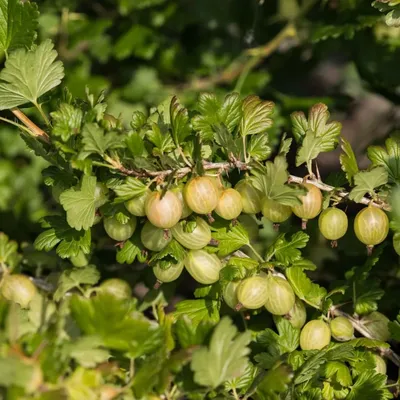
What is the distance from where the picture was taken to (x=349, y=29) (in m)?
1.29

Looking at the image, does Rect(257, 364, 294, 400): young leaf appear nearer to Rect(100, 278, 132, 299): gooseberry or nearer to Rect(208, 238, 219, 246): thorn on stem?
Rect(208, 238, 219, 246): thorn on stem

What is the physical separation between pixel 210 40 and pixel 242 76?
0.29m

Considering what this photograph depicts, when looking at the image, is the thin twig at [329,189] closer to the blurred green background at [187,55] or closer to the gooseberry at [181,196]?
the gooseberry at [181,196]

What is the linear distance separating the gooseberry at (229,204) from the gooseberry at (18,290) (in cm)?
32

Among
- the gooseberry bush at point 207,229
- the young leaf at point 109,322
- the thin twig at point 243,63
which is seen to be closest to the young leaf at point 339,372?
the gooseberry bush at point 207,229

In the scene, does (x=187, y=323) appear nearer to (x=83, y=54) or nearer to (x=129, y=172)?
(x=129, y=172)

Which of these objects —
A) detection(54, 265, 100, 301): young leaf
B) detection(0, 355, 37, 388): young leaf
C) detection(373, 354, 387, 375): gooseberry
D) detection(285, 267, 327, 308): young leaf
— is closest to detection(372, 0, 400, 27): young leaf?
detection(285, 267, 327, 308): young leaf

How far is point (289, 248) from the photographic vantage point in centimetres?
91

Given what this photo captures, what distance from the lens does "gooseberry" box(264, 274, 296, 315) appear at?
0.90 m

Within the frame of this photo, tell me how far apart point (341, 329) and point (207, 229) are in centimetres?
25

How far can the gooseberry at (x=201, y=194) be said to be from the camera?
821 mm

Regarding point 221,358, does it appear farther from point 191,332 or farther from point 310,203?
point 310,203

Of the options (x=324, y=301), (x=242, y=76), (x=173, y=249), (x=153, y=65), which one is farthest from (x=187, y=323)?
(x=153, y=65)

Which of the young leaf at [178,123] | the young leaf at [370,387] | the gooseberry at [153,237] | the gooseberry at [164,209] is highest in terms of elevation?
the young leaf at [178,123]
